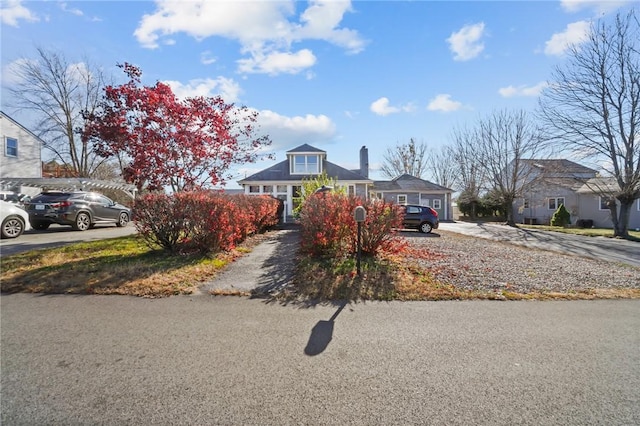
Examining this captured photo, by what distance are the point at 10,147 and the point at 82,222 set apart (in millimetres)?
12322

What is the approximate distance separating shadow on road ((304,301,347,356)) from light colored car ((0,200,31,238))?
12.4m

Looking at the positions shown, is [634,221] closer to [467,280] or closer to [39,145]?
[467,280]

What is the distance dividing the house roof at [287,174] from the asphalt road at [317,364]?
20.6 meters

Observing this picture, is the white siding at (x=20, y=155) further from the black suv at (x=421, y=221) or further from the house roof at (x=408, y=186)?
the house roof at (x=408, y=186)

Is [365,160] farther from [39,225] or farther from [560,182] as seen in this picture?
[39,225]

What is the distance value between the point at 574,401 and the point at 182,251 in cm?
716

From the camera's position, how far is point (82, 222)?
504 inches

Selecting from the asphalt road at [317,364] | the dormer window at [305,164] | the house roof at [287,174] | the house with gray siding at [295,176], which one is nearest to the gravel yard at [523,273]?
the asphalt road at [317,364]

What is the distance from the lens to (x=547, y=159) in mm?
24094

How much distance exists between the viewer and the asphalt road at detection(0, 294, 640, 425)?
2234 millimetres

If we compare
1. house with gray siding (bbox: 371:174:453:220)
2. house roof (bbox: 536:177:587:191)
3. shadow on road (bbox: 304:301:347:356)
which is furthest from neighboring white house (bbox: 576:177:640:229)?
shadow on road (bbox: 304:301:347:356)

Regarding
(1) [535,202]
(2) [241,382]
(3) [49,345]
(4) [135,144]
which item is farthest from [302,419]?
(1) [535,202]

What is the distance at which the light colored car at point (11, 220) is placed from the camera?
33.2 ft

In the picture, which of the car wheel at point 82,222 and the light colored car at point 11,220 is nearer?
the light colored car at point 11,220
